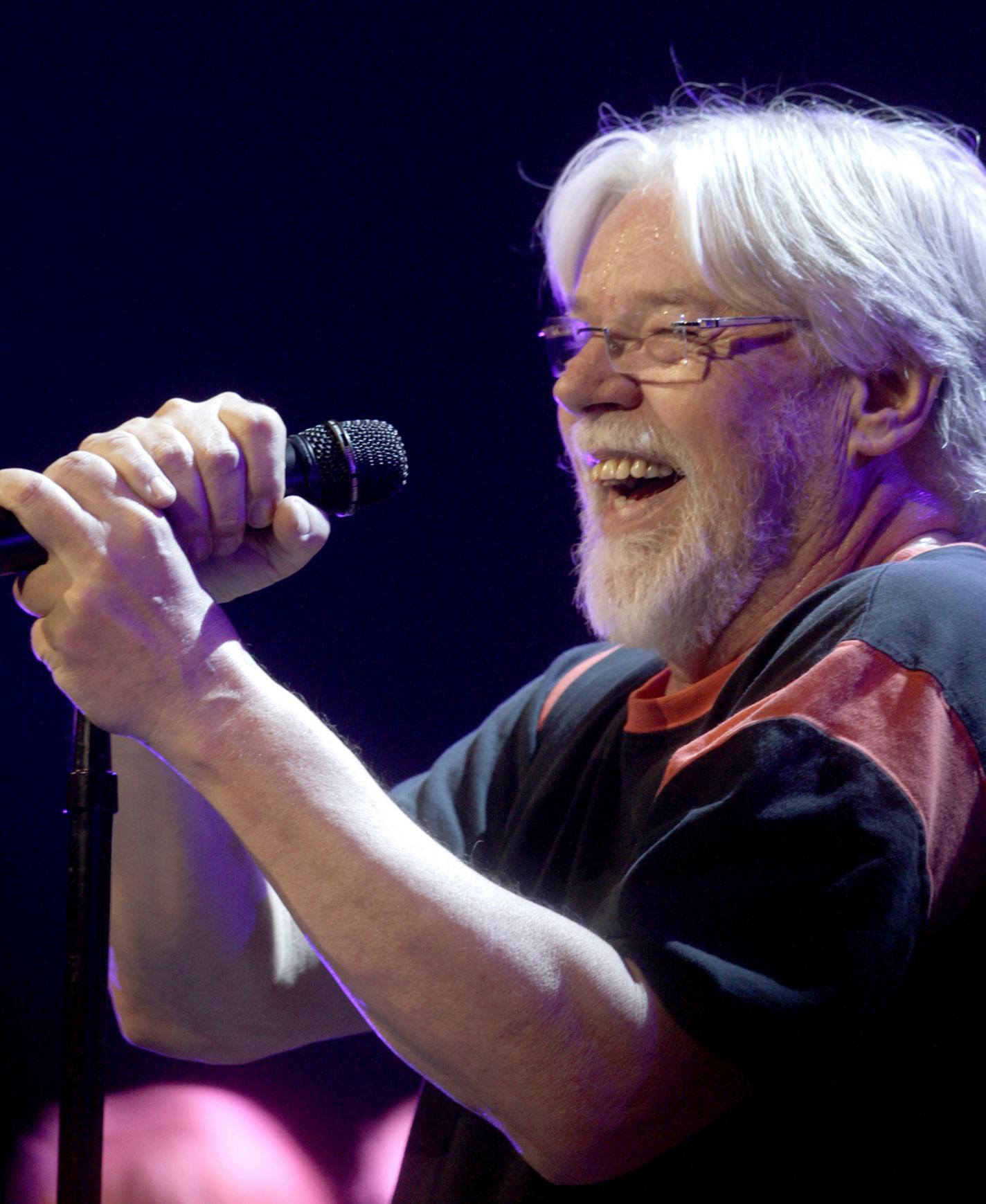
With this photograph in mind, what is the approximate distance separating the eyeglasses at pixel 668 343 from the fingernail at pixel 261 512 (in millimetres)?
598

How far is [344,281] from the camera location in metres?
2.08

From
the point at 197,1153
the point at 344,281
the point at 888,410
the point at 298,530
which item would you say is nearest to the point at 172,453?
the point at 298,530

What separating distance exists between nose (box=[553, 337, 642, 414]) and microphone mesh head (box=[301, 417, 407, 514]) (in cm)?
42

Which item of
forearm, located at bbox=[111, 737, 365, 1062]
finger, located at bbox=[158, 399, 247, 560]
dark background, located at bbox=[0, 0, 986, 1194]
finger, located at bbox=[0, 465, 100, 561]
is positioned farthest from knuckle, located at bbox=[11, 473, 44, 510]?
dark background, located at bbox=[0, 0, 986, 1194]

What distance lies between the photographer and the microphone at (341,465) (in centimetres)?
98

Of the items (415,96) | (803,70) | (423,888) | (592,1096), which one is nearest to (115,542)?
(423,888)

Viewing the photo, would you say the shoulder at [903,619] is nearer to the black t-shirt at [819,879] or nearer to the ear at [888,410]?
the black t-shirt at [819,879]

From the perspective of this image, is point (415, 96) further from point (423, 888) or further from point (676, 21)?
point (423, 888)

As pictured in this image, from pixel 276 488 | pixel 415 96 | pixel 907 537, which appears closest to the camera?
pixel 276 488

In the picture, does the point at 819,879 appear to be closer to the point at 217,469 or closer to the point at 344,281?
the point at 217,469

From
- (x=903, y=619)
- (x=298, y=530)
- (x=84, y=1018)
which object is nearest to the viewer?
(x=84, y=1018)

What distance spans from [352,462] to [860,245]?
2.20 feet

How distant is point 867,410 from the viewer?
128 centimetres

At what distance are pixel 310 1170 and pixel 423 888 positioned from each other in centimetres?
170
